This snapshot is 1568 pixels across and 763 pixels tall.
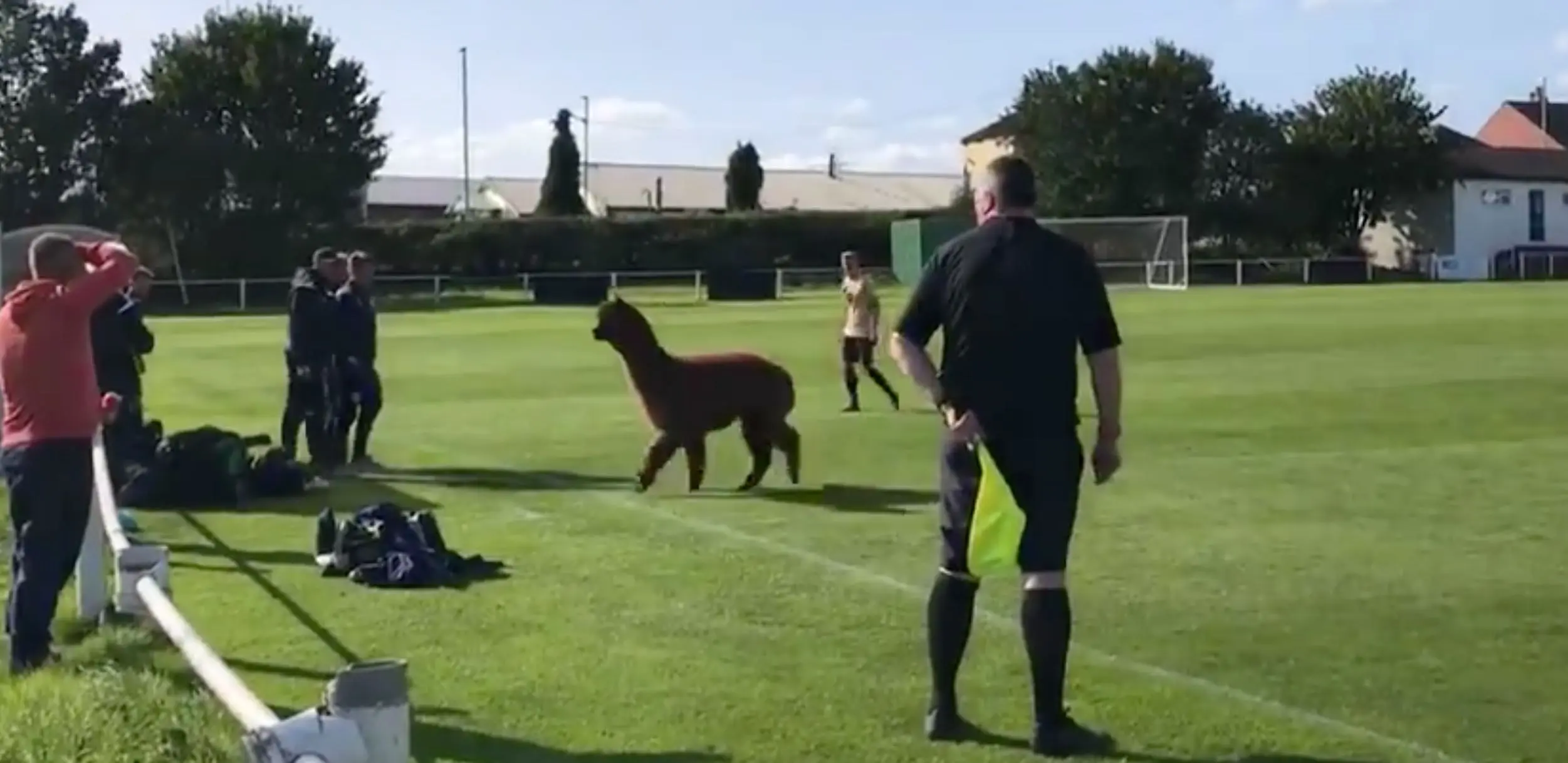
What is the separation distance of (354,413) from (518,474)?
1.90 metres

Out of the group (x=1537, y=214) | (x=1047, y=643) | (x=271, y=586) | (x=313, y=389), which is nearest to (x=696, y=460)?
(x=313, y=389)

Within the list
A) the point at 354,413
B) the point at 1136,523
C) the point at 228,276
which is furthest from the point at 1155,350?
the point at 228,276

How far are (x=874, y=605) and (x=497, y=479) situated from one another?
7.06m

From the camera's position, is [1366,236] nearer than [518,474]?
No

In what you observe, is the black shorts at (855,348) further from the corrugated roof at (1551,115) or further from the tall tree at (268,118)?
the corrugated roof at (1551,115)

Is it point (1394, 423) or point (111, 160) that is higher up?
point (111, 160)

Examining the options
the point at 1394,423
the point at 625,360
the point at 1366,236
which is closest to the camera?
the point at 625,360

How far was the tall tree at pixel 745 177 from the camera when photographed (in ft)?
301

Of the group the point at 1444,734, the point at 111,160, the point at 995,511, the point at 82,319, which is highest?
the point at 111,160

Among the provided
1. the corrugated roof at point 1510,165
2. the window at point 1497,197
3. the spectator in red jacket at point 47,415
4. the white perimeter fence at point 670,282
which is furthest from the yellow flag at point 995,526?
the window at point 1497,197

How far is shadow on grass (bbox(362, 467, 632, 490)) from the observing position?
1638cm

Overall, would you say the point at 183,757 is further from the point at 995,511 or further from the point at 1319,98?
the point at 1319,98

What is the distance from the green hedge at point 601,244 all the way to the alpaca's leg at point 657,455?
54.2 m

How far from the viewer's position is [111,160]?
235 feet
